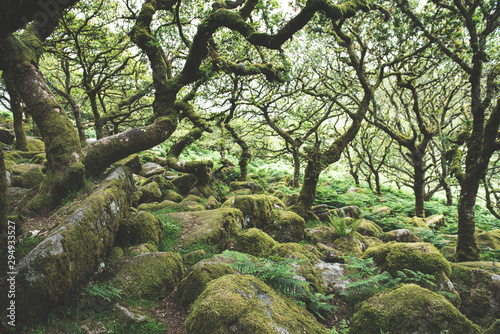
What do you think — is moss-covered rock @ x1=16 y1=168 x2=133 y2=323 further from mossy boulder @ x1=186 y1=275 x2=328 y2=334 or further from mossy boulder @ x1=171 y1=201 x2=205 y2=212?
mossy boulder @ x1=171 y1=201 x2=205 y2=212

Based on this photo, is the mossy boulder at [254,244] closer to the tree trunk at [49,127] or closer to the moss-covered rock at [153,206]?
the moss-covered rock at [153,206]

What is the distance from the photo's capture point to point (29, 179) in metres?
6.21

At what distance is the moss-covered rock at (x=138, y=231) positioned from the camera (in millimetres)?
4238

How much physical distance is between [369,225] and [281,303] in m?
6.47

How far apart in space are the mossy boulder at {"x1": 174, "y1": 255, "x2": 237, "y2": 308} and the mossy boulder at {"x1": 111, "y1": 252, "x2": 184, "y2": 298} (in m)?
0.31

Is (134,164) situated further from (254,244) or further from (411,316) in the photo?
(411,316)

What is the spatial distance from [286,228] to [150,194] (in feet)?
15.5

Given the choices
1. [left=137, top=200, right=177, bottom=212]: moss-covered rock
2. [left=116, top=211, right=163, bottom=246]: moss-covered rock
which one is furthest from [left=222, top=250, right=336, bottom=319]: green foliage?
[left=137, top=200, right=177, bottom=212]: moss-covered rock

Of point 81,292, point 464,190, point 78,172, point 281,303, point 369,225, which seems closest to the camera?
point 281,303

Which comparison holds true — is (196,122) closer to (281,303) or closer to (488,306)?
(281,303)

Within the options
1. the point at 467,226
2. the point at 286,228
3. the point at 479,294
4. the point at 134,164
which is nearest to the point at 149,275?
the point at 286,228

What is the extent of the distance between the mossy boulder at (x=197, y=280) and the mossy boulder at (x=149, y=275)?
1.03ft

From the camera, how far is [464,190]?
5.19m

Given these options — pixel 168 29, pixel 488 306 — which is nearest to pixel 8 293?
pixel 488 306
